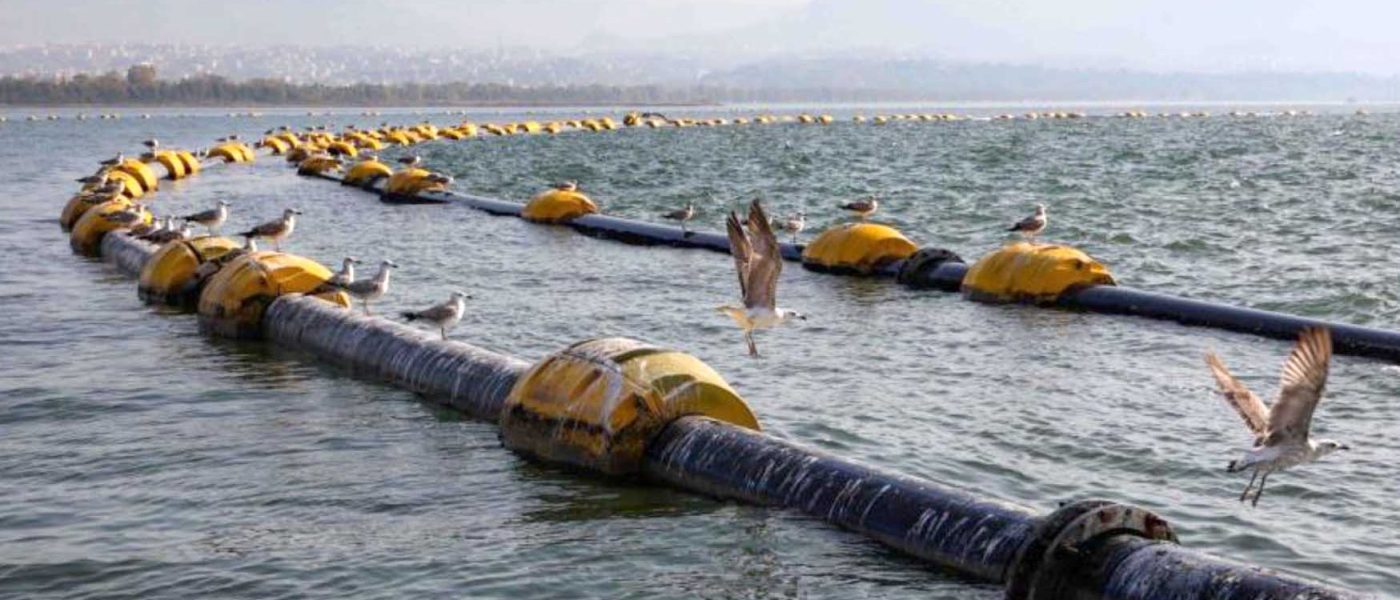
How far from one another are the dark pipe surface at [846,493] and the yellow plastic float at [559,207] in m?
22.9

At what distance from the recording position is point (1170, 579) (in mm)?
8141

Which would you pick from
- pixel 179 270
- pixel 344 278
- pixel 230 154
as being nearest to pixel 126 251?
pixel 179 270

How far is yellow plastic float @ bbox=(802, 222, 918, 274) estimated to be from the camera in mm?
25016

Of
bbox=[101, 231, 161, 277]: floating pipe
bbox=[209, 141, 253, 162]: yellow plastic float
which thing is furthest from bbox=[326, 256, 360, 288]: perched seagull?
bbox=[209, 141, 253, 162]: yellow plastic float

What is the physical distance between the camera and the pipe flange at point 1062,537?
8516mm

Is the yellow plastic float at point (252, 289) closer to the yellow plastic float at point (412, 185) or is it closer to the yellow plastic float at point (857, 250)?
the yellow plastic float at point (857, 250)

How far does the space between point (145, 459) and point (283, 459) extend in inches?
45.2

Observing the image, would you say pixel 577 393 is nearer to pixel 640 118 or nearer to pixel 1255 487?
pixel 1255 487

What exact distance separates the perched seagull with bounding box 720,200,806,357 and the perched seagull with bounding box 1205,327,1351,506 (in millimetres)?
3705

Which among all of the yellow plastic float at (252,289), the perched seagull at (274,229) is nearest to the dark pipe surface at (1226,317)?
the yellow plastic float at (252,289)

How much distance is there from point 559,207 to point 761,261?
22833 mm

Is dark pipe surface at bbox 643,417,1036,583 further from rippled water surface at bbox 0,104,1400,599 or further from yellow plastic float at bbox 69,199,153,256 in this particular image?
yellow plastic float at bbox 69,199,153,256

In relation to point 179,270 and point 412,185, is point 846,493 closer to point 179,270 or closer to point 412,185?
point 179,270

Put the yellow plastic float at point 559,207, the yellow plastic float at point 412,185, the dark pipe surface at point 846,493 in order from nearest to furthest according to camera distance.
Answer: the dark pipe surface at point 846,493 < the yellow plastic float at point 559,207 < the yellow plastic float at point 412,185
